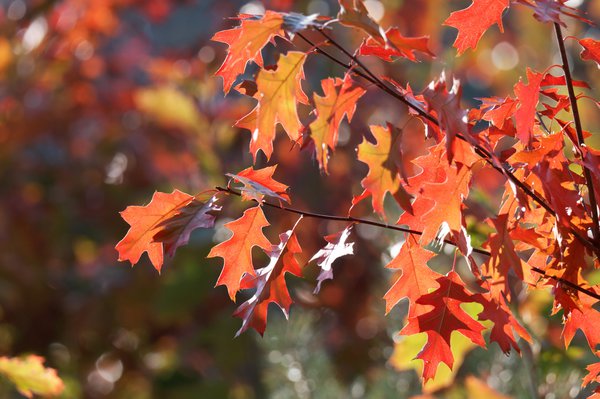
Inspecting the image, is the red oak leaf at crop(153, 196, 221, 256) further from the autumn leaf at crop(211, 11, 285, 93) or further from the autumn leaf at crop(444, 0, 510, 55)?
the autumn leaf at crop(444, 0, 510, 55)

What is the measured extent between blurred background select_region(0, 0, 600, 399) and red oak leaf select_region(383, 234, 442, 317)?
1331mm

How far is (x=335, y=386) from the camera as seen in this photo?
9.70 ft

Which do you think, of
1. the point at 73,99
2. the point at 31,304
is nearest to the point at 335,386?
the point at 31,304

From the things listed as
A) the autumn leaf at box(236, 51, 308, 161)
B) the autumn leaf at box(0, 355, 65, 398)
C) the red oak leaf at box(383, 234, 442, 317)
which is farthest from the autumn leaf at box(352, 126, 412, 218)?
the autumn leaf at box(0, 355, 65, 398)

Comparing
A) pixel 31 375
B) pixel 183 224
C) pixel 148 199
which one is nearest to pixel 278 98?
pixel 183 224

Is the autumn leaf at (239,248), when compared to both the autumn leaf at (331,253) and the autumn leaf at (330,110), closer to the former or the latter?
the autumn leaf at (331,253)

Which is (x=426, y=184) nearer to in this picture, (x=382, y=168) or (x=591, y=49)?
(x=382, y=168)

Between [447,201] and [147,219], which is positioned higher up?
[447,201]

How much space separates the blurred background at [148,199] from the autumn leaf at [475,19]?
1.41m

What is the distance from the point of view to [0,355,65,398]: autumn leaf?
1.51 metres

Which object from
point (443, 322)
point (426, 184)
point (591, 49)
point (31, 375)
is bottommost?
point (31, 375)

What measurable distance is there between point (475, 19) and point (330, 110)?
26 cm

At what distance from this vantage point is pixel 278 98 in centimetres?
98

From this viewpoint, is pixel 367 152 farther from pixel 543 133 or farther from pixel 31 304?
pixel 31 304
